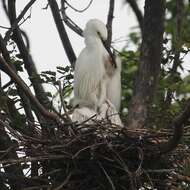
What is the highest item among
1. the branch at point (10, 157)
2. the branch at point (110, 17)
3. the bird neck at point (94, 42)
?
the branch at point (110, 17)

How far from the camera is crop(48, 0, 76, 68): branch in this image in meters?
6.37

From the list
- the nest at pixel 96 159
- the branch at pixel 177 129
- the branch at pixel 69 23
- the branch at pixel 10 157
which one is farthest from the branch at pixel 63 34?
the branch at pixel 177 129

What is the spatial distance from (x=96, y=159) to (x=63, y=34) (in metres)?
1.57

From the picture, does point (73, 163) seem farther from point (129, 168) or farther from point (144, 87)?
point (144, 87)

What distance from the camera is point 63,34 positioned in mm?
6418

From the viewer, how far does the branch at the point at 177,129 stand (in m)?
4.23

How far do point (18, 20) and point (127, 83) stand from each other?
1.03 m

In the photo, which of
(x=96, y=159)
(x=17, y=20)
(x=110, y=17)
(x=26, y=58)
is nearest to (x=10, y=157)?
(x=96, y=159)

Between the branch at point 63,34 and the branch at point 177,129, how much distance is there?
1.67 meters

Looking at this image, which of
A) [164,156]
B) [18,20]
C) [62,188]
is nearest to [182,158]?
[164,156]

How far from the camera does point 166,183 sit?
17.2 feet

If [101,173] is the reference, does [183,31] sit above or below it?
above

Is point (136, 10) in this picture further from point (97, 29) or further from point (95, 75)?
Answer: point (95, 75)

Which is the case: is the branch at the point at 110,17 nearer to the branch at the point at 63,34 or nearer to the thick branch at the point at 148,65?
the branch at the point at 63,34
